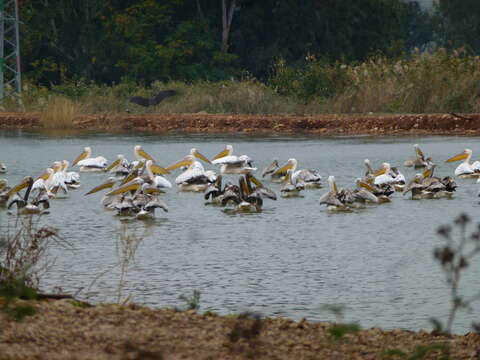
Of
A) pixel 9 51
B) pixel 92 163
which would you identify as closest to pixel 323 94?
pixel 92 163

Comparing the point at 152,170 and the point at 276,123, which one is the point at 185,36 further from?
the point at 152,170

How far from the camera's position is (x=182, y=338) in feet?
19.7

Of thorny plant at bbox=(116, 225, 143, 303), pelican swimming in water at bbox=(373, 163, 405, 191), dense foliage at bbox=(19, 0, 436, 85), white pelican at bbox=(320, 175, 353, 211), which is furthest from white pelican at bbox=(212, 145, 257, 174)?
dense foliage at bbox=(19, 0, 436, 85)

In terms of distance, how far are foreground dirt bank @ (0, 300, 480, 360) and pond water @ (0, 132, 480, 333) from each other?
3.86ft

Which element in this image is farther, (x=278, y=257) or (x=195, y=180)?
(x=195, y=180)

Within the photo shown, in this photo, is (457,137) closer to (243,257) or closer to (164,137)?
(164,137)

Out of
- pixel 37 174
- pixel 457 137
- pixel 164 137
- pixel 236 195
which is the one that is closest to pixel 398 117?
pixel 457 137

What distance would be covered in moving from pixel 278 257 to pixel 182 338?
4.74 metres

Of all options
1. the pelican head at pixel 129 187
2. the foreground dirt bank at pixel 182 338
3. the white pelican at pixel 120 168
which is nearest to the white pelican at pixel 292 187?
the pelican head at pixel 129 187

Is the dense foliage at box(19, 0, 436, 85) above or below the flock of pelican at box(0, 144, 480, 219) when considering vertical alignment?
above

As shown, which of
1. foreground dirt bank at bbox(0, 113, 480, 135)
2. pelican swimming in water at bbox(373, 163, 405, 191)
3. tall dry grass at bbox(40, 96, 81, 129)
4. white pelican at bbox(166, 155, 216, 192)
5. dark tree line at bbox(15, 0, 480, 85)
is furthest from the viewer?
dark tree line at bbox(15, 0, 480, 85)

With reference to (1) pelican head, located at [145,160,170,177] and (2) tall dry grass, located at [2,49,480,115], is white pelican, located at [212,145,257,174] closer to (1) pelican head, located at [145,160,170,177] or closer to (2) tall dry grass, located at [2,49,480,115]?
(1) pelican head, located at [145,160,170,177]

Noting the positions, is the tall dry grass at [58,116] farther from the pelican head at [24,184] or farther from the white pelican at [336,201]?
the white pelican at [336,201]

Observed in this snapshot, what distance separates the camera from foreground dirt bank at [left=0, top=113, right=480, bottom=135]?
2870 centimetres
